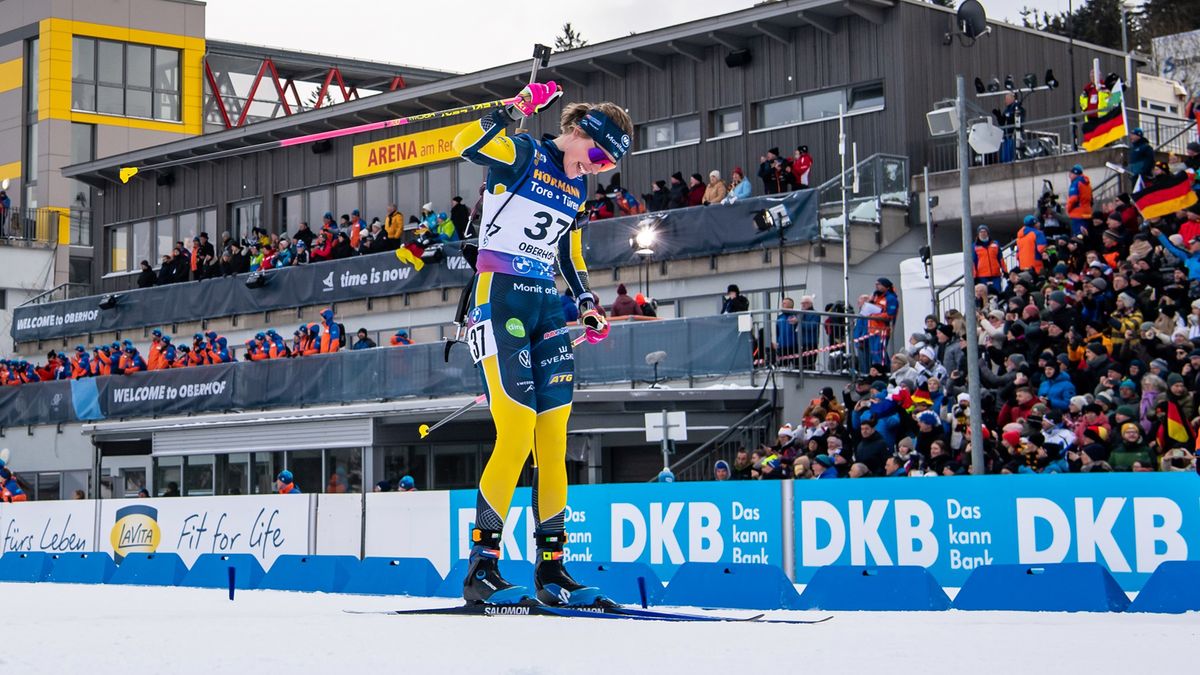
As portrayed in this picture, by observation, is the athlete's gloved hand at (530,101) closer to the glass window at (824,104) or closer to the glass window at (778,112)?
the glass window at (824,104)

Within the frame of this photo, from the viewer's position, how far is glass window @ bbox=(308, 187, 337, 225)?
1512 inches

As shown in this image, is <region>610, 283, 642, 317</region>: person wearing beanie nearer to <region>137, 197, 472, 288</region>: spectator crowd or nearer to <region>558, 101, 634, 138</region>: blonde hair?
<region>137, 197, 472, 288</region>: spectator crowd

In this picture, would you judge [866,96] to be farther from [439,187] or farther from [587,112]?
[587,112]

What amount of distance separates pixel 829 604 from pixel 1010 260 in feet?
49.4

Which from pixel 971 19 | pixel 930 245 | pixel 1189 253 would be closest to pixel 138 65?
pixel 930 245

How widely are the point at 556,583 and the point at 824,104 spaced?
22.1 meters

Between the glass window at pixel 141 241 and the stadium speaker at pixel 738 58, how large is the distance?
2083 cm

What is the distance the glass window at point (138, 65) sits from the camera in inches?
2053

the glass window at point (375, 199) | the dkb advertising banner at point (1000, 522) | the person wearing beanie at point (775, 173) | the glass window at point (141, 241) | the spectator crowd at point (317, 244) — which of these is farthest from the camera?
the glass window at point (141, 241)

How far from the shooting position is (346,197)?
38.0m

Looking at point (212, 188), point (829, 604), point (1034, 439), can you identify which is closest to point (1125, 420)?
point (1034, 439)

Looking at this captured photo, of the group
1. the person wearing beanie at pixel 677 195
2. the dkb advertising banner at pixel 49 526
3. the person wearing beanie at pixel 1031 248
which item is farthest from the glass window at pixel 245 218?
the person wearing beanie at pixel 1031 248

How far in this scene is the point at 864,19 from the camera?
28.0m

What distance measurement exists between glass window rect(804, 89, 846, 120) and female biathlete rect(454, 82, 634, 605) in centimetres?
2078
